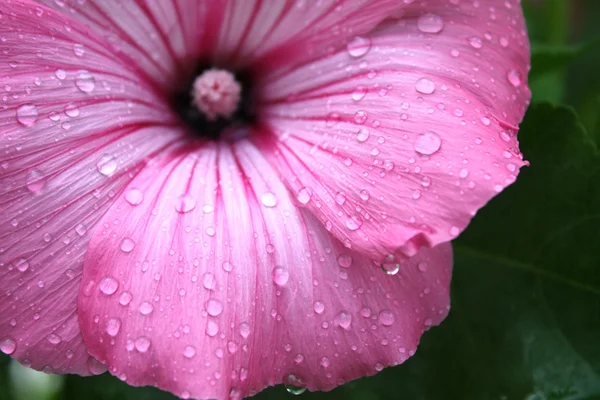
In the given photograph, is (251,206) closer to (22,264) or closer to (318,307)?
(318,307)

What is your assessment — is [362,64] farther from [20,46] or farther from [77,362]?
[77,362]

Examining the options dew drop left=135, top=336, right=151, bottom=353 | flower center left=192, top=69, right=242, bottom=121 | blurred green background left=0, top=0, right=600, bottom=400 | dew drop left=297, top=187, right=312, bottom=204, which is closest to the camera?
dew drop left=135, top=336, right=151, bottom=353

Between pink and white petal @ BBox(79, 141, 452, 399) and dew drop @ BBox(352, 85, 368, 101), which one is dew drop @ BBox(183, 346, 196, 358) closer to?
pink and white petal @ BBox(79, 141, 452, 399)

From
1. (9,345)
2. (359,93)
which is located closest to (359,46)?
(359,93)

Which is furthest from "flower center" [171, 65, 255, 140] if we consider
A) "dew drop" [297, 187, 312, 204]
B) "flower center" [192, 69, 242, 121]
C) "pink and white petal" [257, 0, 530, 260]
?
"dew drop" [297, 187, 312, 204]

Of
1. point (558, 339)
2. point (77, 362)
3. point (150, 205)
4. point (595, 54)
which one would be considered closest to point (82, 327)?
point (77, 362)
